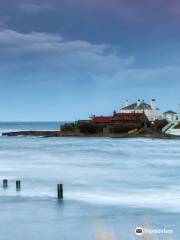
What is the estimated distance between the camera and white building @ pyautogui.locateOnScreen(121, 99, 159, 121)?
110375 millimetres

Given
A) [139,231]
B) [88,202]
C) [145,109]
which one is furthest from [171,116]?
[139,231]

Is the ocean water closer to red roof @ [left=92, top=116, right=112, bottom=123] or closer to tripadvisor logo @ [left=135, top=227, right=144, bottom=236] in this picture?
tripadvisor logo @ [left=135, top=227, right=144, bottom=236]

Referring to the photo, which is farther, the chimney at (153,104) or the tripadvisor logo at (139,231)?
the chimney at (153,104)

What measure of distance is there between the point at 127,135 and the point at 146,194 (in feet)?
224

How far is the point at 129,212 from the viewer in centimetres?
2189

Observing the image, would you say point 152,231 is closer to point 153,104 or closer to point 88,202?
point 88,202

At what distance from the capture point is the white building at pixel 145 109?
110375 millimetres

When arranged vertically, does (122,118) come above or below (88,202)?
above

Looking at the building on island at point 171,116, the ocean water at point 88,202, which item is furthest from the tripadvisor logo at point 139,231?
the building on island at point 171,116

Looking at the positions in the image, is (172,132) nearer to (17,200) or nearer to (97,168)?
(97,168)

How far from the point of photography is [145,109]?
11156 centimetres

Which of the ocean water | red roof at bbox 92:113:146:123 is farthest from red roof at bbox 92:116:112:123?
the ocean water

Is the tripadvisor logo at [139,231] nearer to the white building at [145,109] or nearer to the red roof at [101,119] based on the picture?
the red roof at [101,119]

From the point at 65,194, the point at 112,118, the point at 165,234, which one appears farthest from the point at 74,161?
the point at 112,118
